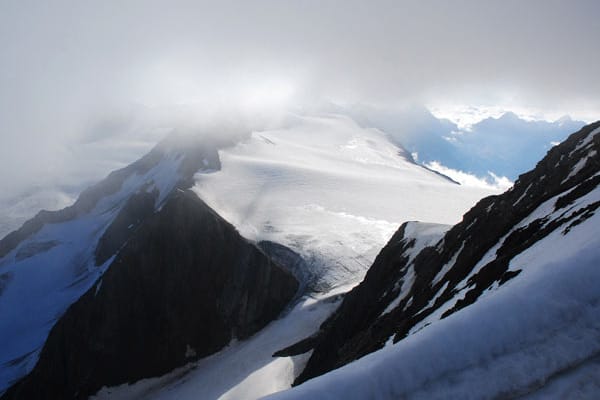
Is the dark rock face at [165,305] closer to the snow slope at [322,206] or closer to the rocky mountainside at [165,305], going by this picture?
the rocky mountainside at [165,305]

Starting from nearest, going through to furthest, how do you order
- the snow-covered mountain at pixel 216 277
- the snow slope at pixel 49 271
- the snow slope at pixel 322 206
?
the snow-covered mountain at pixel 216 277, the snow slope at pixel 322 206, the snow slope at pixel 49 271

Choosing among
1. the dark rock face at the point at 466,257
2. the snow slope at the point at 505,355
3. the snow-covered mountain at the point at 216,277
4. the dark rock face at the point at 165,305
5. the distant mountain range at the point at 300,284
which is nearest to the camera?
the snow slope at the point at 505,355

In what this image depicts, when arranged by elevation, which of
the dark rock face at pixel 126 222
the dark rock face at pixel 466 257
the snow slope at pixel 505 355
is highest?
the snow slope at pixel 505 355

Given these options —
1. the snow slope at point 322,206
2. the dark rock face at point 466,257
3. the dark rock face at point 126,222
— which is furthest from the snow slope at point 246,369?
the dark rock face at point 126,222

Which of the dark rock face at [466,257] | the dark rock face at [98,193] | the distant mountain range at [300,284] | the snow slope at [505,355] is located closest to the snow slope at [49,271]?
the distant mountain range at [300,284]

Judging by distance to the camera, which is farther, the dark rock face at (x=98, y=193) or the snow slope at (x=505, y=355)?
the dark rock face at (x=98, y=193)

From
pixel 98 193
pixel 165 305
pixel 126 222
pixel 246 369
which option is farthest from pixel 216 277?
pixel 98 193

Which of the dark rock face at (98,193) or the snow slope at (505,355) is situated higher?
the snow slope at (505,355)
